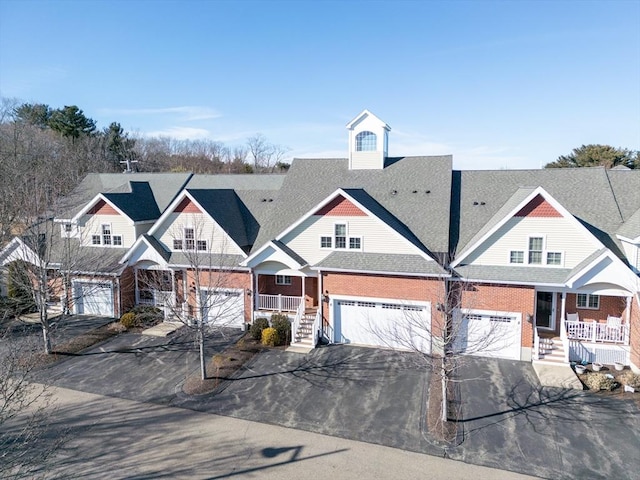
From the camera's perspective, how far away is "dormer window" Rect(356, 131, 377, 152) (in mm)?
25594

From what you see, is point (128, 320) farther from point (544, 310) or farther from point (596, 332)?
point (596, 332)

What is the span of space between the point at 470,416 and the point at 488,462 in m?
2.43

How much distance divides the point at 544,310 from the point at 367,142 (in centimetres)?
1371

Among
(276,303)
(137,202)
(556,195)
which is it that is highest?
(556,195)

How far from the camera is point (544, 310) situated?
20.7m

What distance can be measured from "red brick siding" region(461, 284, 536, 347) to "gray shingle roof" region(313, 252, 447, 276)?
1687 mm

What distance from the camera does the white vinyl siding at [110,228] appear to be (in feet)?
85.2

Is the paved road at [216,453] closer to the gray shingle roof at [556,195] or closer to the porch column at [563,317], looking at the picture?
the porch column at [563,317]

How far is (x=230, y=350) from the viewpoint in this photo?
66.0ft

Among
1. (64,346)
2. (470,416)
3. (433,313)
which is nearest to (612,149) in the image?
(433,313)

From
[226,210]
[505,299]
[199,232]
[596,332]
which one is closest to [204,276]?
[199,232]

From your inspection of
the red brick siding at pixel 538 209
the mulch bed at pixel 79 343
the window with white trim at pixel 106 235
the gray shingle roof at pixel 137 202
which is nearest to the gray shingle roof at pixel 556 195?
the red brick siding at pixel 538 209

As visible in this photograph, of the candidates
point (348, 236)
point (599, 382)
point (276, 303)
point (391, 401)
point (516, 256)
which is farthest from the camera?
point (276, 303)

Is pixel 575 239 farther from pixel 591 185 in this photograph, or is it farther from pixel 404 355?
pixel 404 355
